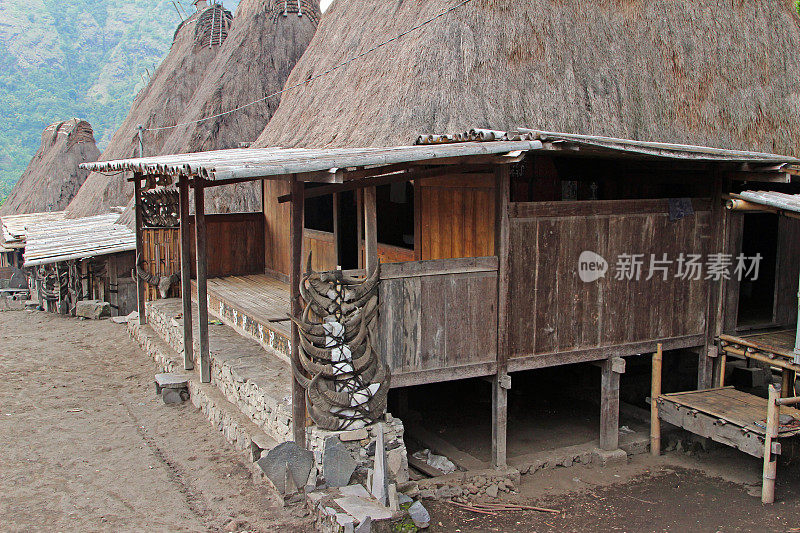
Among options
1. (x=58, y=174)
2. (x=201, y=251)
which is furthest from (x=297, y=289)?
(x=58, y=174)

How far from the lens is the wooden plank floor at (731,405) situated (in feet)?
25.5

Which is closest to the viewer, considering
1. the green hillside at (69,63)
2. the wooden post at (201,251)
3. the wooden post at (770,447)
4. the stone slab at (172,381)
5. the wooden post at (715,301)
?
the wooden post at (770,447)

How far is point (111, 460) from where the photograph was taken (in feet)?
28.5

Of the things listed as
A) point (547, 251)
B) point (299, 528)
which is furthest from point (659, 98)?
point (299, 528)

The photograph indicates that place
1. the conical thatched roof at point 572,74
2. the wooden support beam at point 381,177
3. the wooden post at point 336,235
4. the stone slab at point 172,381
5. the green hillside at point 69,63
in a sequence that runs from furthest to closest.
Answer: the green hillside at point 69,63 → the conical thatched roof at point 572,74 → the wooden post at point 336,235 → the stone slab at point 172,381 → the wooden support beam at point 381,177

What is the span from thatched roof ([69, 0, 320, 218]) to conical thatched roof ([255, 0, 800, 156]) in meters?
7.07

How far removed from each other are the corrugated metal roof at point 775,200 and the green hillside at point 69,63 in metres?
52.5

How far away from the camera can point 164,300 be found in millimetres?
14656

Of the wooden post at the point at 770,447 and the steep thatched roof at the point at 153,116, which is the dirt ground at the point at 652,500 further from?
the steep thatched roof at the point at 153,116

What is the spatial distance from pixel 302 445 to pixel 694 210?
562 cm

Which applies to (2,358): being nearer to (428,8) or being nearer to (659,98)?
(428,8)

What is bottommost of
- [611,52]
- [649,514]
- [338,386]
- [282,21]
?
[649,514]

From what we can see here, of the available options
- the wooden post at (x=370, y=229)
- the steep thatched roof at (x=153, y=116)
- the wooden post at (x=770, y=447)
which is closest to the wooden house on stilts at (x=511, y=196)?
the wooden post at (x=370, y=229)

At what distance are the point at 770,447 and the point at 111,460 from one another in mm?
7587
